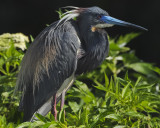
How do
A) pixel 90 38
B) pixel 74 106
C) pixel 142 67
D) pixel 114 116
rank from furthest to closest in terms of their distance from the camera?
pixel 142 67, pixel 90 38, pixel 74 106, pixel 114 116

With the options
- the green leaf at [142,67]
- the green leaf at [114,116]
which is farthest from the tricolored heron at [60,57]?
the green leaf at [114,116]

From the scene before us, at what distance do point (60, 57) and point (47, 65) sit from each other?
94 mm

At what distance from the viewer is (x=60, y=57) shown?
2.38m

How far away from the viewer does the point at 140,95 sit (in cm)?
208

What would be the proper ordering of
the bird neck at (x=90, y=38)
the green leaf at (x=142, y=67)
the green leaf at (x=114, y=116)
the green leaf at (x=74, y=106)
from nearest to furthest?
the green leaf at (x=114, y=116)
the green leaf at (x=74, y=106)
the bird neck at (x=90, y=38)
the green leaf at (x=142, y=67)

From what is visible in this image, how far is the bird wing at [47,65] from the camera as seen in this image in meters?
2.35

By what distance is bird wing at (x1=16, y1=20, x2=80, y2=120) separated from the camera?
235 cm

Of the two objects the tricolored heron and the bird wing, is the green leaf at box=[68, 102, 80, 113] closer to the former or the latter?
the tricolored heron

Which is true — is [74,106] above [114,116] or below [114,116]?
below

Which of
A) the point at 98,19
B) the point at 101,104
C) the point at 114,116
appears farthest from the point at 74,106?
the point at 98,19

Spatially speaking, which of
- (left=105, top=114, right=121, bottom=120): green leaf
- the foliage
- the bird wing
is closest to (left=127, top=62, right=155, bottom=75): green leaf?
the foliage

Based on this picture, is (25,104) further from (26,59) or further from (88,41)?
Result: (88,41)

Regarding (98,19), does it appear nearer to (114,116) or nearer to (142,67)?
(142,67)

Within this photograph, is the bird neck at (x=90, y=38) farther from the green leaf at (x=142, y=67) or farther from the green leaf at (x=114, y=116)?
the green leaf at (x=114, y=116)
